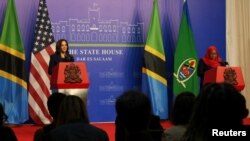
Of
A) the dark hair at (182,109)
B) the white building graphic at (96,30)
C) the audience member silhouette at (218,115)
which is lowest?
the dark hair at (182,109)

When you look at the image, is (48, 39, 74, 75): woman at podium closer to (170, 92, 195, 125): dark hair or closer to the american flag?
the american flag

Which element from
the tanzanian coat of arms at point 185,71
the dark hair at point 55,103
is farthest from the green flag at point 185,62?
the dark hair at point 55,103

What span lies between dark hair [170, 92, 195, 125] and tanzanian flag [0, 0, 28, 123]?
5225 mm

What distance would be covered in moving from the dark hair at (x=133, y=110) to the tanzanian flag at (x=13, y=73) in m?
5.25

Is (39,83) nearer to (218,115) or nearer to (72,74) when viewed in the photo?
(72,74)

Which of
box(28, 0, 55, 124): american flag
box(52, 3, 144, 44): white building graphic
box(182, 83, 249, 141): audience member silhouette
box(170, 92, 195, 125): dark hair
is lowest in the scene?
box(28, 0, 55, 124): american flag

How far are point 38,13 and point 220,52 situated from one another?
12.1 ft

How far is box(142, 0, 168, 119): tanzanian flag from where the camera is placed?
806cm

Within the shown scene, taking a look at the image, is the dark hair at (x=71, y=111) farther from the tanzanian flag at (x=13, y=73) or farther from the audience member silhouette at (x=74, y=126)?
the tanzanian flag at (x=13, y=73)

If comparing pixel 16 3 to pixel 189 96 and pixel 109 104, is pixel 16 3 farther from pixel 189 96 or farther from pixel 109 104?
pixel 189 96

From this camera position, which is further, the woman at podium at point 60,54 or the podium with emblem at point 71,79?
the woman at podium at point 60,54

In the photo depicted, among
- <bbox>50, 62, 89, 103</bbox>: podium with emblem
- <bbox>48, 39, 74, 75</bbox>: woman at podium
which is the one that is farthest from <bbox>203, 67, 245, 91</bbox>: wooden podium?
<bbox>48, 39, 74, 75</bbox>: woman at podium

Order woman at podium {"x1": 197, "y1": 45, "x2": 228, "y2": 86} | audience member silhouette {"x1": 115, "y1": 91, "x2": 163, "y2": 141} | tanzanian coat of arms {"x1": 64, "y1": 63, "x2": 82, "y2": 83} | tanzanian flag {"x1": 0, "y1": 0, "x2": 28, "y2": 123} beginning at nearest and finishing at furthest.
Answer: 1. audience member silhouette {"x1": 115, "y1": 91, "x2": 163, "y2": 141}
2. tanzanian coat of arms {"x1": 64, "y1": 63, "x2": 82, "y2": 83}
3. tanzanian flag {"x1": 0, "y1": 0, "x2": 28, "y2": 123}
4. woman at podium {"x1": 197, "y1": 45, "x2": 228, "y2": 86}

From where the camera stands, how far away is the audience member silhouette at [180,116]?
7.48ft
